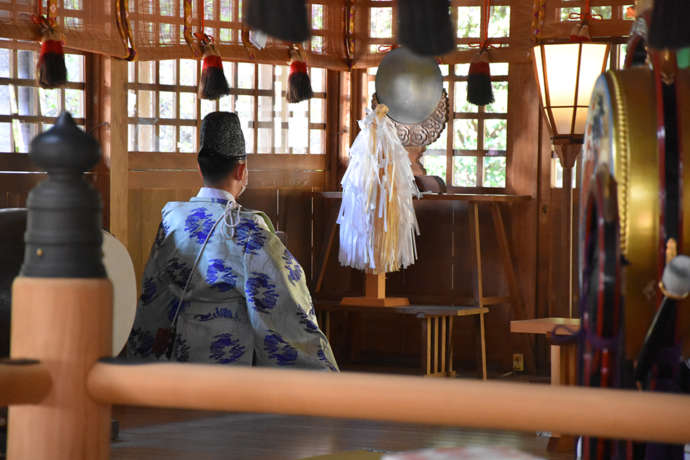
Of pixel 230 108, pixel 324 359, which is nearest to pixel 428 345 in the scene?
pixel 230 108

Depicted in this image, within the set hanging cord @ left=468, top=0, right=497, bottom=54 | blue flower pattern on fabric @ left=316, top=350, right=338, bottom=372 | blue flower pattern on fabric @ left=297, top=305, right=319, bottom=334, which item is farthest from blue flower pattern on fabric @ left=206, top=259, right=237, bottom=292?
hanging cord @ left=468, top=0, right=497, bottom=54

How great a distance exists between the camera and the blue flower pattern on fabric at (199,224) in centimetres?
333

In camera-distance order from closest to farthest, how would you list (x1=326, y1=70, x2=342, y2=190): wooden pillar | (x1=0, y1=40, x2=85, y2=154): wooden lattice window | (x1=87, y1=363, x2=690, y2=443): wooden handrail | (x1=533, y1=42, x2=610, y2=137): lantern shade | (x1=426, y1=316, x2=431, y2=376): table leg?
(x1=87, y1=363, x2=690, y2=443): wooden handrail < (x1=533, y1=42, x2=610, y2=137): lantern shade < (x1=0, y1=40, x2=85, y2=154): wooden lattice window < (x1=426, y1=316, x2=431, y2=376): table leg < (x1=326, y1=70, x2=342, y2=190): wooden pillar

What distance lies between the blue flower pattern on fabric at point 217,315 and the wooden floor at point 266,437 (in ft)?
2.49

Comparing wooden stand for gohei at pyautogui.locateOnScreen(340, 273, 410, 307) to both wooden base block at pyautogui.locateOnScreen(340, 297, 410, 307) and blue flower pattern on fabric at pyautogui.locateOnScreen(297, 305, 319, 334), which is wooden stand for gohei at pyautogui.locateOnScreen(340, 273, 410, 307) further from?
blue flower pattern on fabric at pyautogui.locateOnScreen(297, 305, 319, 334)

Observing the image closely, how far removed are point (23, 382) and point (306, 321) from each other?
86.5 inches

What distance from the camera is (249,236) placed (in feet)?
10.9

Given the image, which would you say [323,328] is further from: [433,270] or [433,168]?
[433,168]

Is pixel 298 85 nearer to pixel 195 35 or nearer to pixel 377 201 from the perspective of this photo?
pixel 195 35

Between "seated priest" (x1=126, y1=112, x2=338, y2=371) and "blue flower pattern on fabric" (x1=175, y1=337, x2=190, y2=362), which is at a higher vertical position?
"seated priest" (x1=126, y1=112, x2=338, y2=371)

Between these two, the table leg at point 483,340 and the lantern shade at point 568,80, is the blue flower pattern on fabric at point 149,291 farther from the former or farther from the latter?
the table leg at point 483,340

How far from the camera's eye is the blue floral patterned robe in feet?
10.7

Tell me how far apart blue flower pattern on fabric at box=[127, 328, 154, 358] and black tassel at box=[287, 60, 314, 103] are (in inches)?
84.1

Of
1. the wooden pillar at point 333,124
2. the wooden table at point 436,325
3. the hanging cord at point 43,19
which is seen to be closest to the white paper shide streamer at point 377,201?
the wooden table at point 436,325
